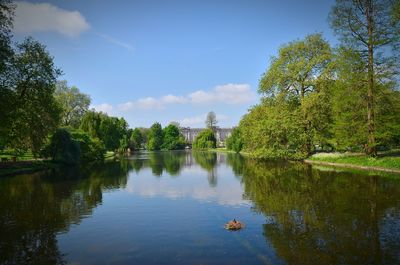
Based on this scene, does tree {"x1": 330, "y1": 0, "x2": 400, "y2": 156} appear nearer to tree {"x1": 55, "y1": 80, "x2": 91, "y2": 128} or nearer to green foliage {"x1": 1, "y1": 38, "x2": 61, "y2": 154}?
green foliage {"x1": 1, "y1": 38, "x2": 61, "y2": 154}

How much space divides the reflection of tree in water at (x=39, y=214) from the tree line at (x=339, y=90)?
93.7ft

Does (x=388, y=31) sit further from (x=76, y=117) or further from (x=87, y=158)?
(x=76, y=117)

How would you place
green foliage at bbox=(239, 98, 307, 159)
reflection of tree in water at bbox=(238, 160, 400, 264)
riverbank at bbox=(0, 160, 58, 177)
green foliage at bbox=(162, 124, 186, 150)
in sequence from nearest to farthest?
reflection of tree in water at bbox=(238, 160, 400, 264) < riverbank at bbox=(0, 160, 58, 177) < green foliage at bbox=(239, 98, 307, 159) < green foliage at bbox=(162, 124, 186, 150)

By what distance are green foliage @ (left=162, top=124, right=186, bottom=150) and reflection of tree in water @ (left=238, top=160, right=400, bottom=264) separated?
507 ft

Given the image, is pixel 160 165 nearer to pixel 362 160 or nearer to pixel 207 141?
pixel 362 160

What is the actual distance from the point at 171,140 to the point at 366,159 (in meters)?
147

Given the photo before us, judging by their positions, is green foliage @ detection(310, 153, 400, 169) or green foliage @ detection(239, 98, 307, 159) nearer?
green foliage @ detection(310, 153, 400, 169)

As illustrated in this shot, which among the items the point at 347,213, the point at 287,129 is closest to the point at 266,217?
the point at 347,213

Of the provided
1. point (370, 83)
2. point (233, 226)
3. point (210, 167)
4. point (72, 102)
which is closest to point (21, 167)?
point (210, 167)

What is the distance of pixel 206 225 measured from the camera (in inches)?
639

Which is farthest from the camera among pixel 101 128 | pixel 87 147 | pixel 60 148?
pixel 101 128

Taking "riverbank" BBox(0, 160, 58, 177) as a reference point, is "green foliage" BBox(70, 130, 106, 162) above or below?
above

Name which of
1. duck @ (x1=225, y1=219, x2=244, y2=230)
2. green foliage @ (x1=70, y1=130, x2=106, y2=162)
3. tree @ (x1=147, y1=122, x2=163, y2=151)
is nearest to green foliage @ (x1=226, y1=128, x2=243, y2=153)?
green foliage @ (x1=70, y1=130, x2=106, y2=162)

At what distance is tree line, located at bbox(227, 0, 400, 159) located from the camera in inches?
1483
